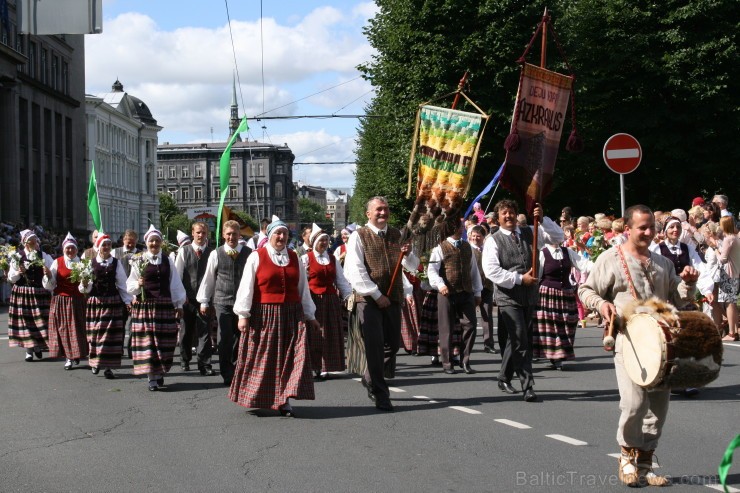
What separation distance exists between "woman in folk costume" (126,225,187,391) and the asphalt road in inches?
16.7

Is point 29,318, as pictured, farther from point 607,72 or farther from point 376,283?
point 607,72

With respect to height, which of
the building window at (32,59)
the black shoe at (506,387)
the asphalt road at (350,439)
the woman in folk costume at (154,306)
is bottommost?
the asphalt road at (350,439)

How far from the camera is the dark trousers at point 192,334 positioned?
44.2 feet

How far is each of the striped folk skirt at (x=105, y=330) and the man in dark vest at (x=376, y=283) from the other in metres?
4.42

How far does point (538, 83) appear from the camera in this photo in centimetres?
1006

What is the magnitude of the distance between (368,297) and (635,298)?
11.9ft

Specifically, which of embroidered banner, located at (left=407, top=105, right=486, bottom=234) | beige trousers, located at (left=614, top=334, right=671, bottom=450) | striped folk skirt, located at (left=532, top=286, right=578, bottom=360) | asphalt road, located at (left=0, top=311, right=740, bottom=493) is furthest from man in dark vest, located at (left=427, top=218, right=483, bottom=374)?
beige trousers, located at (left=614, top=334, right=671, bottom=450)

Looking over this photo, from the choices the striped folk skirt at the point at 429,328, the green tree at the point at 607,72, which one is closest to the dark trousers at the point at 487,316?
the striped folk skirt at the point at 429,328

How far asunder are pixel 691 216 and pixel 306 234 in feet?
20.8

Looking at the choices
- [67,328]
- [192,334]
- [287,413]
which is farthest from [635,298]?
[67,328]

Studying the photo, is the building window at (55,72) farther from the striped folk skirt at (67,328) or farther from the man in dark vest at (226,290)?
the man in dark vest at (226,290)

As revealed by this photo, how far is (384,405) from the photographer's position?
9.94 meters

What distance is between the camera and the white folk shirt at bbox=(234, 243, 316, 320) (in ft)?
32.2

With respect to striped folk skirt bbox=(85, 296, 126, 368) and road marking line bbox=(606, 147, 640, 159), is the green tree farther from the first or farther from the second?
striped folk skirt bbox=(85, 296, 126, 368)
